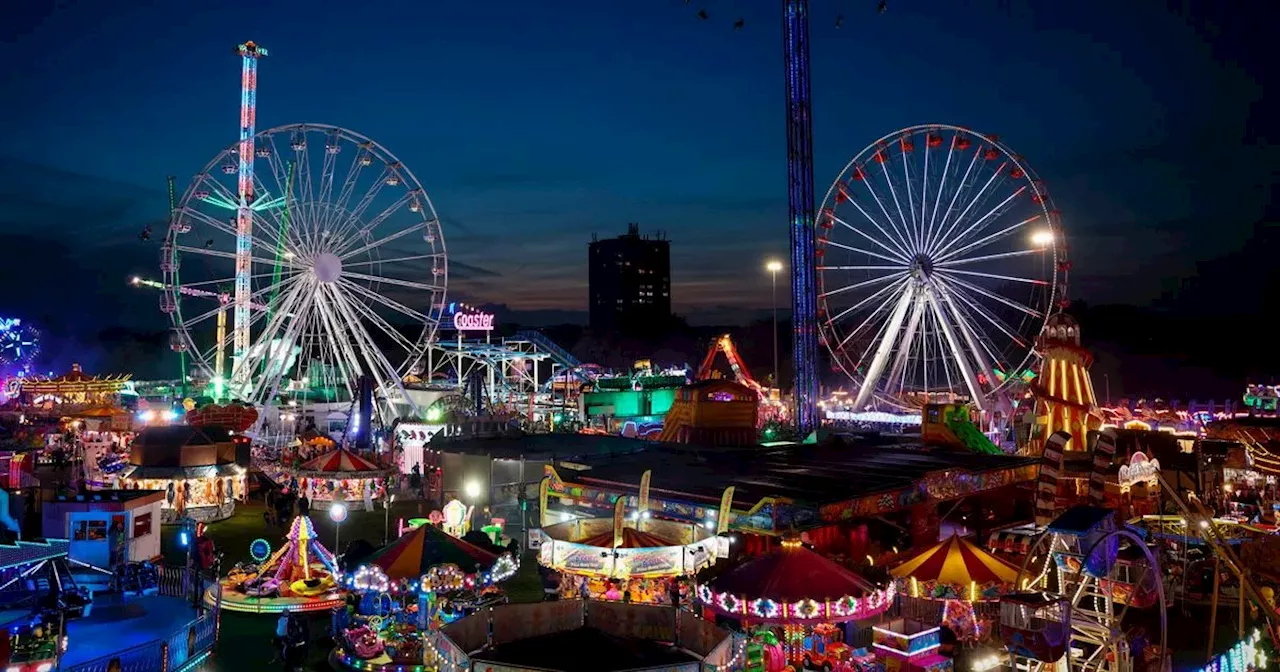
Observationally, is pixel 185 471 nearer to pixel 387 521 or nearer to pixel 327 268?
pixel 387 521

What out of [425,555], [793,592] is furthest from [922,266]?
[425,555]

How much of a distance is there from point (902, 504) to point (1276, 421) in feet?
51.7

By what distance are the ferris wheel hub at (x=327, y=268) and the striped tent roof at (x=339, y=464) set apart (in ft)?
33.1

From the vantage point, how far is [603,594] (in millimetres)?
12867

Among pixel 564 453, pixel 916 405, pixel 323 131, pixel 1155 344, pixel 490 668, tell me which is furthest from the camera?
pixel 1155 344

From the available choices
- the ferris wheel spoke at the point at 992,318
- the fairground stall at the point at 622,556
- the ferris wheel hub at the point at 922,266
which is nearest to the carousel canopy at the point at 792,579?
the fairground stall at the point at 622,556

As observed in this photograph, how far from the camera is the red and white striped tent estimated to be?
77.3 ft

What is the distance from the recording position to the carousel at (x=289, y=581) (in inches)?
571

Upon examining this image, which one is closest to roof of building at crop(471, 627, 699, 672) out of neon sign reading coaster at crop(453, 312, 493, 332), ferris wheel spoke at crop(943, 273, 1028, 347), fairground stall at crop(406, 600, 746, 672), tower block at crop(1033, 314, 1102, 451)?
fairground stall at crop(406, 600, 746, 672)

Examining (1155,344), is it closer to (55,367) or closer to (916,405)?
(916,405)

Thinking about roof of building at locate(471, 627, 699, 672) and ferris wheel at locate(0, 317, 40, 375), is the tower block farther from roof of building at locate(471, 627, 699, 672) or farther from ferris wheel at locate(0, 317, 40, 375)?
ferris wheel at locate(0, 317, 40, 375)

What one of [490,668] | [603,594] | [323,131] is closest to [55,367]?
[323,131]

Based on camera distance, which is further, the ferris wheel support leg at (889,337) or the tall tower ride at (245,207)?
the tall tower ride at (245,207)

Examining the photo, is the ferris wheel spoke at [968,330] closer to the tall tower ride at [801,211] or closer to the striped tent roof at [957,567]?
the tall tower ride at [801,211]
